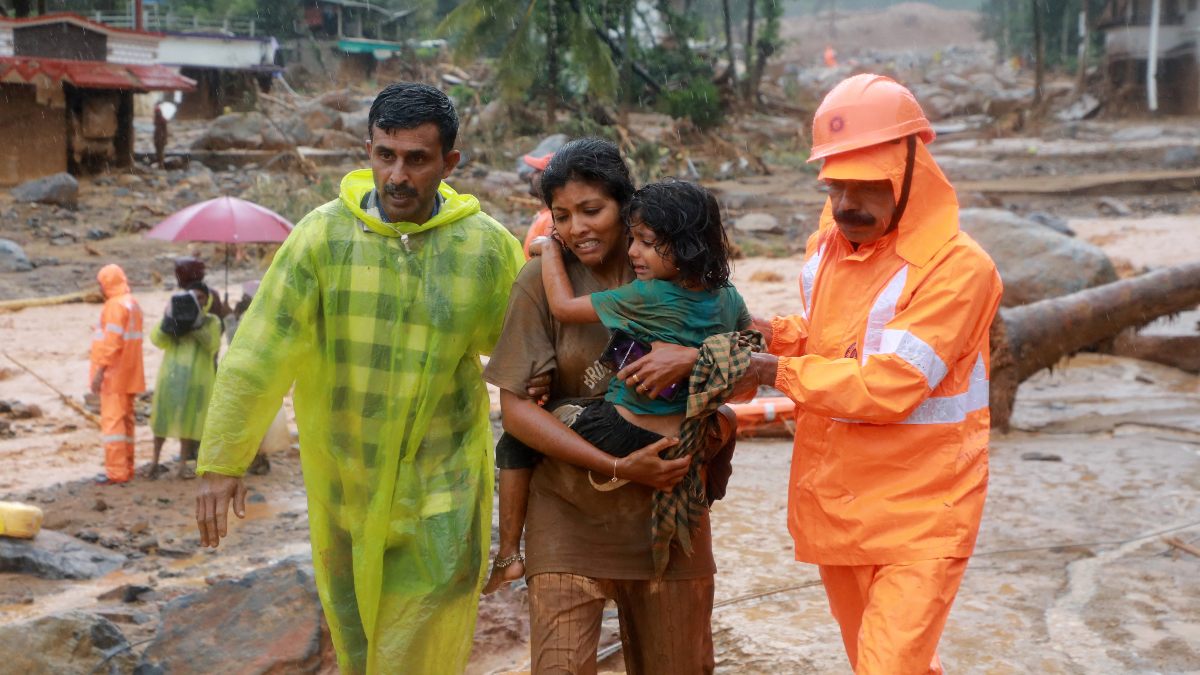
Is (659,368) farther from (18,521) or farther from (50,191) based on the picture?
(50,191)

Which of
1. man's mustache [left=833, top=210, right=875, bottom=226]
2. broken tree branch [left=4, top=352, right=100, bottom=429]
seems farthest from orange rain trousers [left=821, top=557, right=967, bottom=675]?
broken tree branch [left=4, top=352, right=100, bottom=429]

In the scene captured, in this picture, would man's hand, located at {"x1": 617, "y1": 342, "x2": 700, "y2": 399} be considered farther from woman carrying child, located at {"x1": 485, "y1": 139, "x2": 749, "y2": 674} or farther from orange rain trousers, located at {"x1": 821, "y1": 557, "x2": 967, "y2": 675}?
orange rain trousers, located at {"x1": 821, "y1": 557, "x2": 967, "y2": 675}

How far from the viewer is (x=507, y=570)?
3090 millimetres

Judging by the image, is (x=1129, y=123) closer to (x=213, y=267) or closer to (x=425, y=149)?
(x=213, y=267)

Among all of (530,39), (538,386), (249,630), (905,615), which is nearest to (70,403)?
(249,630)

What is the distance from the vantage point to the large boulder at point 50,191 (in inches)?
764

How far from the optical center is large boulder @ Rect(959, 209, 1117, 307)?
11.1m

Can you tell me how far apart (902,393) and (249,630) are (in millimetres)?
2777

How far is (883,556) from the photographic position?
2.96 metres

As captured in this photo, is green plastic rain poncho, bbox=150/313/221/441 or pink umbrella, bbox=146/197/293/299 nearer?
green plastic rain poncho, bbox=150/313/221/441

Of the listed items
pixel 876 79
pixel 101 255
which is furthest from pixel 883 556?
pixel 101 255

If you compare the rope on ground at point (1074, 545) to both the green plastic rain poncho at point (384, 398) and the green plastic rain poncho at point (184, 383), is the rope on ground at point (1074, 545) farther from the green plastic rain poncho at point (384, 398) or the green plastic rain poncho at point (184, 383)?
the green plastic rain poncho at point (184, 383)

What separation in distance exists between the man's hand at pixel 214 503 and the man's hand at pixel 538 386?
0.79 metres

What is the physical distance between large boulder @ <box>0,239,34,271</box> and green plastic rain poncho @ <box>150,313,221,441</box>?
7.93m
